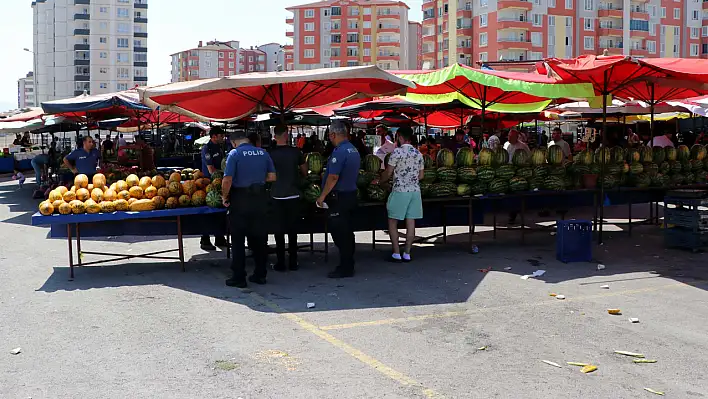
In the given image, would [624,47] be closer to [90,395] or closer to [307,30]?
[307,30]

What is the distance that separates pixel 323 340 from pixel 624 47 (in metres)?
81.3

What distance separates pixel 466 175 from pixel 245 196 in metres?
3.76

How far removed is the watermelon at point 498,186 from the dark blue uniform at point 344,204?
8.87 feet

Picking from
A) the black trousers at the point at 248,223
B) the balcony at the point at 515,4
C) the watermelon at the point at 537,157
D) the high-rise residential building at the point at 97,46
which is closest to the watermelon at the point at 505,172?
the watermelon at the point at 537,157

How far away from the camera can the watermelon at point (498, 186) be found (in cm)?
1066

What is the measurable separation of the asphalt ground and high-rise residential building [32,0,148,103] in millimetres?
102610

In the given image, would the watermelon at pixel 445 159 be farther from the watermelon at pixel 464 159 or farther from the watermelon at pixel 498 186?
the watermelon at pixel 498 186

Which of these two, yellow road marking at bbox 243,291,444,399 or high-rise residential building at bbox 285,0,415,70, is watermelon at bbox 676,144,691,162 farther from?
high-rise residential building at bbox 285,0,415,70

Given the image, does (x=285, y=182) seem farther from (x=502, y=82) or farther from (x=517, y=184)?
(x=502, y=82)

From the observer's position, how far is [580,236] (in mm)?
9828

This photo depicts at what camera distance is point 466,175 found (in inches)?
412

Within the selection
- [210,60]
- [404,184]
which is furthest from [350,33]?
[404,184]

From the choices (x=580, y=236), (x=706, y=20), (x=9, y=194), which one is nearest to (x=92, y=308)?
(x=580, y=236)

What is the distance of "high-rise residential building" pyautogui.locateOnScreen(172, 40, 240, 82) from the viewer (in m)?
144
